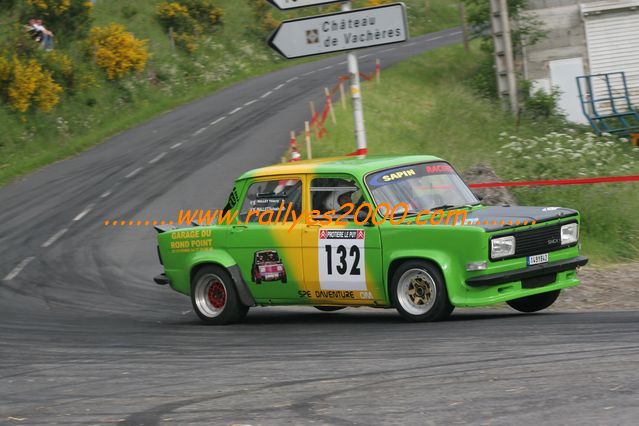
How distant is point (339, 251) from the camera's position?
10961 mm

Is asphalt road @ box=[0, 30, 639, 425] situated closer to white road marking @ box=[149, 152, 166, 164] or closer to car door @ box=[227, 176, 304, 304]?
car door @ box=[227, 176, 304, 304]

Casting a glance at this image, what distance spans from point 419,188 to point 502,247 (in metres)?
1.30

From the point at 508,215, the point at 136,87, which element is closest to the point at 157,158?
the point at 136,87

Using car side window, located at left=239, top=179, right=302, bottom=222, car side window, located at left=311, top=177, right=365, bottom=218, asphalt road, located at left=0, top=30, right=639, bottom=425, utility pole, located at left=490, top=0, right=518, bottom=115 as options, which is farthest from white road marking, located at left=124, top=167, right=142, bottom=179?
car side window, located at left=311, top=177, right=365, bottom=218

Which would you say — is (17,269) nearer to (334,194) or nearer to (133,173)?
(334,194)

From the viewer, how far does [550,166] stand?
63.1 feet

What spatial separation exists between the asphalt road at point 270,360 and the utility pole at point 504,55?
18.5 m

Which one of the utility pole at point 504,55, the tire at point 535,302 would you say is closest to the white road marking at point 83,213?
the tire at point 535,302

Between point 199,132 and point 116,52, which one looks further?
point 116,52

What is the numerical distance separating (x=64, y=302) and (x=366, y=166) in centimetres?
565

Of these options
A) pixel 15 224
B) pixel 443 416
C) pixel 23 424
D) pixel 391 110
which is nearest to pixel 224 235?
pixel 23 424

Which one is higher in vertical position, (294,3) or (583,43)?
(583,43)

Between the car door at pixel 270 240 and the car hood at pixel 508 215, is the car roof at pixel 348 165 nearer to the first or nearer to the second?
the car door at pixel 270 240

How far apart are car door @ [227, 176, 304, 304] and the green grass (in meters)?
16.9
